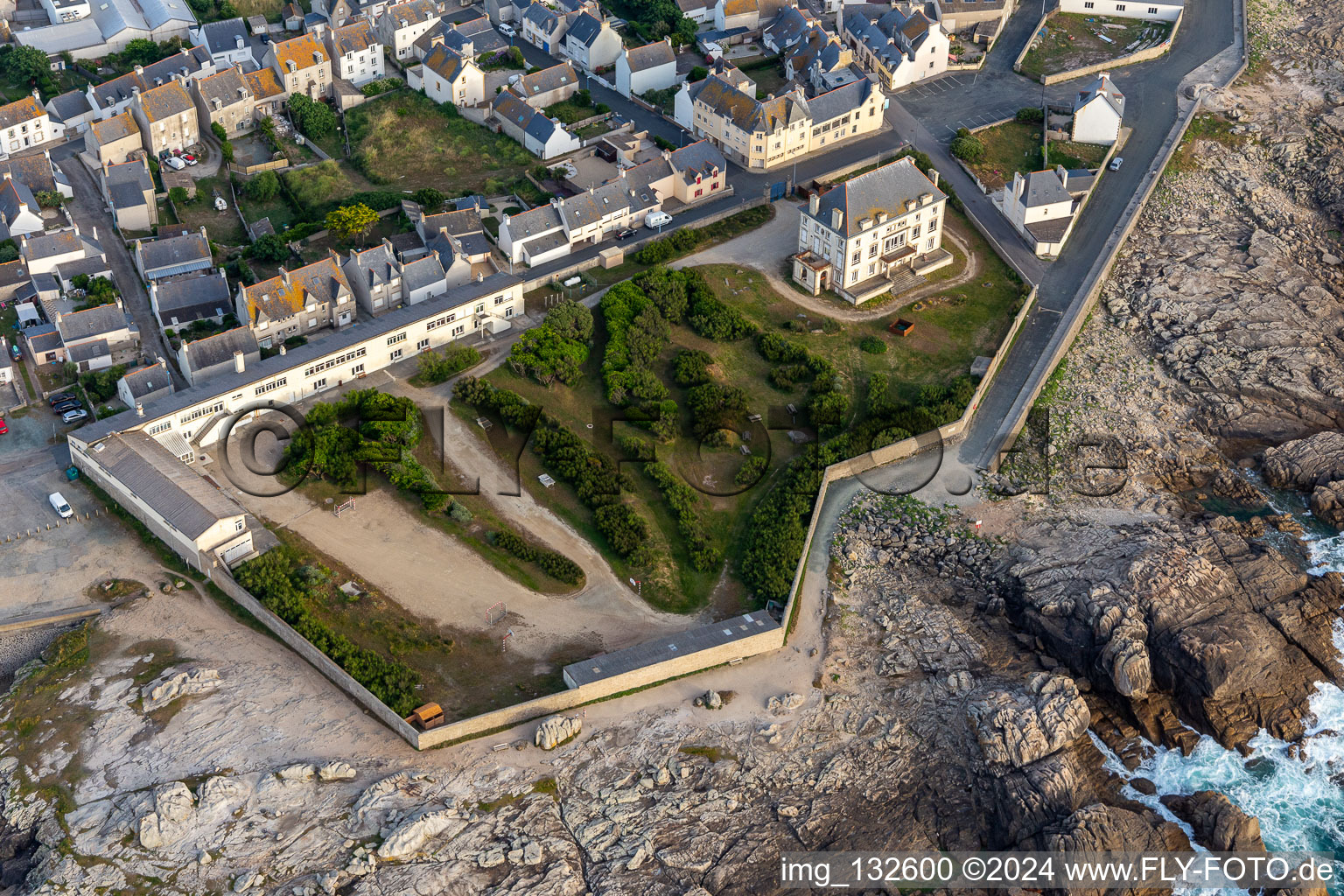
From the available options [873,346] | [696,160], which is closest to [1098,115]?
[696,160]

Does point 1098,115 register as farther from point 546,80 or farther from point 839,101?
point 546,80

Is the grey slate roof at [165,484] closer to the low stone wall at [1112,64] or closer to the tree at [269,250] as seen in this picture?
the tree at [269,250]

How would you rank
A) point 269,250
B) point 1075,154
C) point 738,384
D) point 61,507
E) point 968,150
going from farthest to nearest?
1. point 1075,154
2. point 968,150
3. point 269,250
4. point 738,384
5. point 61,507

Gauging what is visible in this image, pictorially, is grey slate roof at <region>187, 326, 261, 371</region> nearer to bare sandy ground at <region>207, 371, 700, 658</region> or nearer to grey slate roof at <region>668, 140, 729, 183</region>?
bare sandy ground at <region>207, 371, 700, 658</region>

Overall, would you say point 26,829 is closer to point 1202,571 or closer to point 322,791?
point 322,791

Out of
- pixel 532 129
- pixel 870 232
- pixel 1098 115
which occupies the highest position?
pixel 870 232
